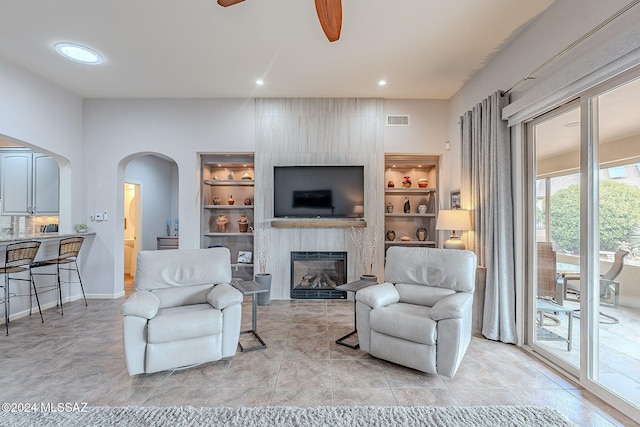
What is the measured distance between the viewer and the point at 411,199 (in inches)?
210

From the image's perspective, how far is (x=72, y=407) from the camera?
6.75 feet

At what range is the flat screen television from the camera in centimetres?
477

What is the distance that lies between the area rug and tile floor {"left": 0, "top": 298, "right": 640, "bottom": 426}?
0.11 metres

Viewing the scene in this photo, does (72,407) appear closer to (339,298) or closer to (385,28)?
(339,298)

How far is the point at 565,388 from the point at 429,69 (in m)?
3.53

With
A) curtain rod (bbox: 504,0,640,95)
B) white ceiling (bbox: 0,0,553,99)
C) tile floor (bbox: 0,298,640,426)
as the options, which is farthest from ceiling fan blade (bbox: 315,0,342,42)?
tile floor (bbox: 0,298,640,426)

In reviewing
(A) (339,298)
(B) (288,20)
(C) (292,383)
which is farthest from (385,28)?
(A) (339,298)

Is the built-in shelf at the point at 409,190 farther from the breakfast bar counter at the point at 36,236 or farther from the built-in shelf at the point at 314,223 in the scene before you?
the breakfast bar counter at the point at 36,236

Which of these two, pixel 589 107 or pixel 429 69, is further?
pixel 429 69

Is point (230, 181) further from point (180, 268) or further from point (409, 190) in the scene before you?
point (409, 190)

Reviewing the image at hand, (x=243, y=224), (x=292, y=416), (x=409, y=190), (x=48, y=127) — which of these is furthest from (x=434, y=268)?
(x=48, y=127)

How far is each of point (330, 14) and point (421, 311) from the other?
2.42m

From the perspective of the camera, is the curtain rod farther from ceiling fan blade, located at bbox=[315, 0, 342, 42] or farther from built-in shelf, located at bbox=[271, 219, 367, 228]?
built-in shelf, located at bbox=[271, 219, 367, 228]

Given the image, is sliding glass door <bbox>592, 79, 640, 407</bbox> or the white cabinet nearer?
sliding glass door <bbox>592, 79, 640, 407</bbox>
